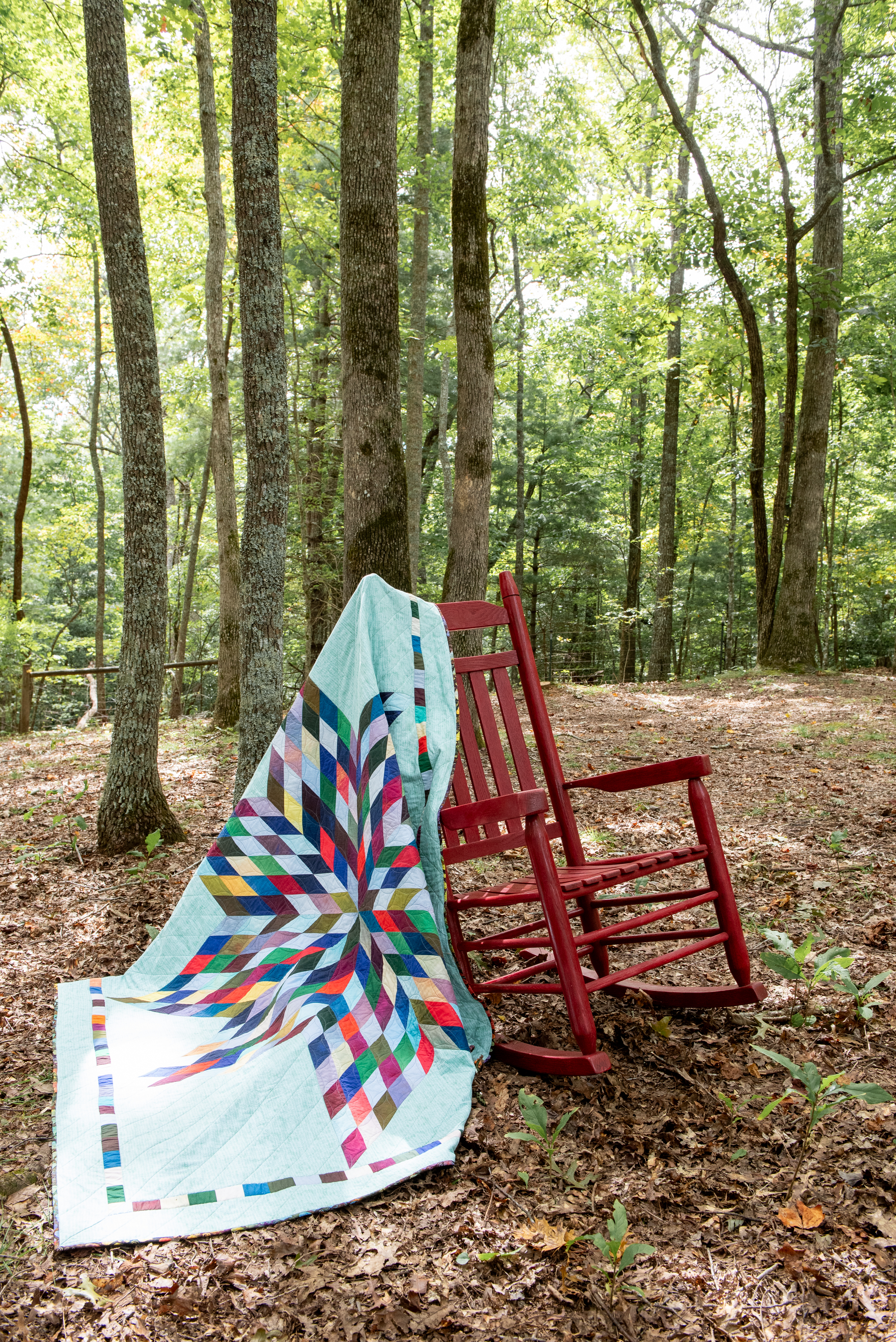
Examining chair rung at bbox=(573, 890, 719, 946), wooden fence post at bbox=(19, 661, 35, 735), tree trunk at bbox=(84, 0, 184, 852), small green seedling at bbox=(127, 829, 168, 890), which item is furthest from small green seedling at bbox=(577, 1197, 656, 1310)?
wooden fence post at bbox=(19, 661, 35, 735)

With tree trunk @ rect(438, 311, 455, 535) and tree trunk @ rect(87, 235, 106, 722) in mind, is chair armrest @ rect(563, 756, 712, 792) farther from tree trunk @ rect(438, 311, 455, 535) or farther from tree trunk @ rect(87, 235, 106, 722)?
tree trunk @ rect(87, 235, 106, 722)

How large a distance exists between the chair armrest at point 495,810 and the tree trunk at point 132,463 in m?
2.15

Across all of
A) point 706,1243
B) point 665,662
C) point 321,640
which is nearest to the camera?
point 706,1243

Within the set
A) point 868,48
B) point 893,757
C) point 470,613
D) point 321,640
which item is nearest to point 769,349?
point 868,48

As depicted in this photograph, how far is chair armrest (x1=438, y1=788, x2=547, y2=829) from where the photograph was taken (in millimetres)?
2023

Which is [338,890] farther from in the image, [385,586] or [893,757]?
[893,757]

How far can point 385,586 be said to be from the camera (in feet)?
8.32

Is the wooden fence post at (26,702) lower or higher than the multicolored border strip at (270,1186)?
higher

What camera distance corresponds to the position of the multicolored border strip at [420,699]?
7.57ft

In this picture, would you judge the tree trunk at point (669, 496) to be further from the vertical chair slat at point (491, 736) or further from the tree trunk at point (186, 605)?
the vertical chair slat at point (491, 736)

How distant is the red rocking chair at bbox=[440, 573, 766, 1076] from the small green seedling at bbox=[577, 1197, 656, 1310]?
0.48 meters

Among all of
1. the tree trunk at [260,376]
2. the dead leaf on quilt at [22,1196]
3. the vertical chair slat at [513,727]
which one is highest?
the tree trunk at [260,376]

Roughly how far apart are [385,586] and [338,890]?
95cm

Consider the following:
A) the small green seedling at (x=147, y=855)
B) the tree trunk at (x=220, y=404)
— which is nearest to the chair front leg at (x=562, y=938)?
the small green seedling at (x=147, y=855)
